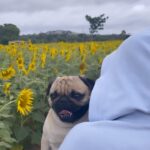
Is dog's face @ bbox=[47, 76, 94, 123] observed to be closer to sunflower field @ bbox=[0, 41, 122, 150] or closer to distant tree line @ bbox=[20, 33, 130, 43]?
sunflower field @ bbox=[0, 41, 122, 150]

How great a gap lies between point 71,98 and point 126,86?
1.54 metres

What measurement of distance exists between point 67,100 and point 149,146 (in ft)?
5.09

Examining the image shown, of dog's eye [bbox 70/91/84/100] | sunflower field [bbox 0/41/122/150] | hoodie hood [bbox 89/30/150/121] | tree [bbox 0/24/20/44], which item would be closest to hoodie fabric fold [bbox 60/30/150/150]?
hoodie hood [bbox 89/30/150/121]

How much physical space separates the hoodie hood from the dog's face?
4.65 feet

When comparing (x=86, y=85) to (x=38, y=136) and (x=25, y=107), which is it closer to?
(x=25, y=107)

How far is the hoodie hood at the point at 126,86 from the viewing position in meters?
0.98

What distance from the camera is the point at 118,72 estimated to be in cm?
103

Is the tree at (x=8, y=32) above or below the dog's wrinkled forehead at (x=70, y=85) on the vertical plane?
below

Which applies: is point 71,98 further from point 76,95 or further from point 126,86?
point 126,86

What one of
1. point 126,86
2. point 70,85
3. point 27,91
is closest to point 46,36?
point 27,91

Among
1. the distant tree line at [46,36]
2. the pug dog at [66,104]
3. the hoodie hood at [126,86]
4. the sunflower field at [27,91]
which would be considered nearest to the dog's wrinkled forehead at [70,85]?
the pug dog at [66,104]

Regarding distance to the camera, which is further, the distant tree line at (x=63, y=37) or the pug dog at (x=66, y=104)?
the distant tree line at (x=63, y=37)

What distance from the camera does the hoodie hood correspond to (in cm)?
98

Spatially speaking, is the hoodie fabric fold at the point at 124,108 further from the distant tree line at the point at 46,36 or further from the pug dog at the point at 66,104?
the distant tree line at the point at 46,36
